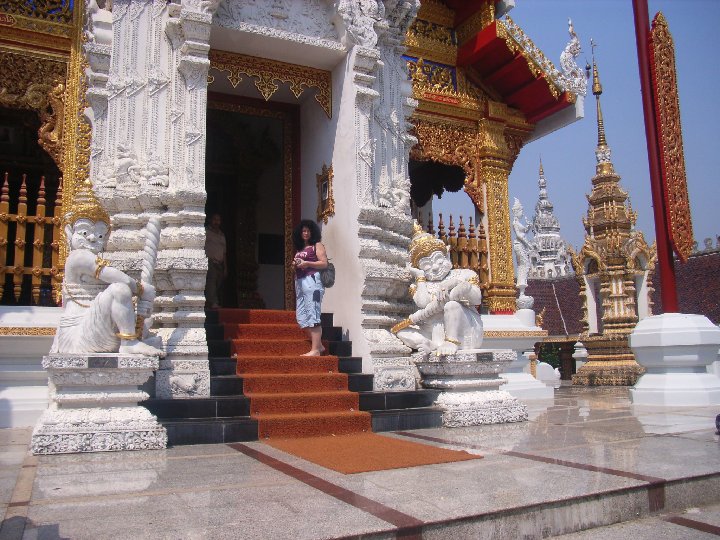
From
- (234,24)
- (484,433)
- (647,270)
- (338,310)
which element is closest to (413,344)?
(338,310)

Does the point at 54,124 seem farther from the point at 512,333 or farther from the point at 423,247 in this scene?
the point at 512,333

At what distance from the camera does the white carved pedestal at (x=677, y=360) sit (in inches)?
257

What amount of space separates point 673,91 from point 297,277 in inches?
186

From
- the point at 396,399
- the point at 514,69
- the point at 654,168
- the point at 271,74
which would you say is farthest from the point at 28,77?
the point at 654,168

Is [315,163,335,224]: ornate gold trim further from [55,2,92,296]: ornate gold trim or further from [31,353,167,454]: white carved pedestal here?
[31,353,167,454]: white carved pedestal

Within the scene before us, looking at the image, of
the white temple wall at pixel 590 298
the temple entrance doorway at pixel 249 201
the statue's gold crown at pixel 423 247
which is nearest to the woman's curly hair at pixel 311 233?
the statue's gold crown at pixel 423 247

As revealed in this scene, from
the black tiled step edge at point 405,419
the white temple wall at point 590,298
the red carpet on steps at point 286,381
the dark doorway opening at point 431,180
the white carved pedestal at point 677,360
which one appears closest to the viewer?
the red carpet on steps at point 286,381

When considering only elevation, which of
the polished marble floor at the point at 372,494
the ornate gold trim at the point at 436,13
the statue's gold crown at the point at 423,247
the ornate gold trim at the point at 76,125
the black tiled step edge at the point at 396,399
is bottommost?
the polished marble floor at the point at 372,494

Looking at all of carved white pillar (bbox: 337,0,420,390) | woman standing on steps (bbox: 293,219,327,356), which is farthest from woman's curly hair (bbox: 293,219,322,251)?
carved white pillar (bbox: 337,0,420,390)

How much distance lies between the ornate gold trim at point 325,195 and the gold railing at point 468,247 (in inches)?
87.8

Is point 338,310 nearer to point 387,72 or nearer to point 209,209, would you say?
point 387,72

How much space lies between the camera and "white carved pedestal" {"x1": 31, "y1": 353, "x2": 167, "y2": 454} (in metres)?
3.86

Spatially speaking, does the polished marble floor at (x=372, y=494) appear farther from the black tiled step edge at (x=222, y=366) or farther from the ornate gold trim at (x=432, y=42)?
the ornate gold trim at (x=432, y=42)

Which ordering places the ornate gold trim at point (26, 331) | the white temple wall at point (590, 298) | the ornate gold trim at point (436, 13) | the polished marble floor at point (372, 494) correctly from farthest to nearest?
the white temple wall at point (590, 298) < the ornate gold trim at point (436, 13) < the ornate gold trim at point (26, 331) < the polished marble floor at point (372, 494)
